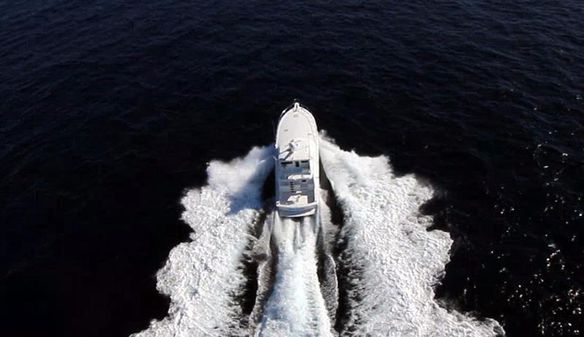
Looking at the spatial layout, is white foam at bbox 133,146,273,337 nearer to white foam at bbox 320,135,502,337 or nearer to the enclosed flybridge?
the enclosed flybridge

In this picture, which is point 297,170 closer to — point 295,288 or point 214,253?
point 214,253

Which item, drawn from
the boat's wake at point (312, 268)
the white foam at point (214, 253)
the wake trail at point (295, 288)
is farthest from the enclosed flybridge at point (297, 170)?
the white foam at point (214, 253)

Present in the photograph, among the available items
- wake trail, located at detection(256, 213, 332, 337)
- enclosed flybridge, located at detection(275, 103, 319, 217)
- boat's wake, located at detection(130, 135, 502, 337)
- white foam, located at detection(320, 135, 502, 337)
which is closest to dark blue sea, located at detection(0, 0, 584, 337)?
white foam, located at detection(320, 135, 502, 337)

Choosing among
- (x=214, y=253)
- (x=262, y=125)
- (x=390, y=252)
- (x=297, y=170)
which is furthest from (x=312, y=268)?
(x=262, y=125)

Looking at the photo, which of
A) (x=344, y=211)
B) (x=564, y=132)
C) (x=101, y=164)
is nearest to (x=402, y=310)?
(x=344, y=211)

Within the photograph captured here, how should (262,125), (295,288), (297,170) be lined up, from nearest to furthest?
(295,288)
(297,170)
(262,125)

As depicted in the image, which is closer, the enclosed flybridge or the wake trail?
the wake trail

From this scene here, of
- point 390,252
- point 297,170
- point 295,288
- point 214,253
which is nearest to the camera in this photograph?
point 295,288
